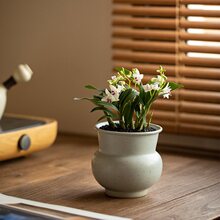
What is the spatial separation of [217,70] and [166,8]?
0.67 ft

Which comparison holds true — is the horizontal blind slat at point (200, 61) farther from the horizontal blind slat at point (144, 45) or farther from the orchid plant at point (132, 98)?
the orchid plant at point (132, 98)

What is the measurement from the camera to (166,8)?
6.11 feet

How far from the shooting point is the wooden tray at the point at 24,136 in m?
1.67

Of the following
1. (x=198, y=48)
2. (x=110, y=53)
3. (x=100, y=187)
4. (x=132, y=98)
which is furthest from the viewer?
(x=110, y=53)

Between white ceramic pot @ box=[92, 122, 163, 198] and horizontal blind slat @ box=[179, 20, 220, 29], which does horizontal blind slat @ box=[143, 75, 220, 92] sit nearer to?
horizontal blind slat @ box=[179, 20, 220, 29]

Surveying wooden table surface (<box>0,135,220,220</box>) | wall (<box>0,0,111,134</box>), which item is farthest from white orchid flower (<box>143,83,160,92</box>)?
wall (<box>0,0,111,134</box>)

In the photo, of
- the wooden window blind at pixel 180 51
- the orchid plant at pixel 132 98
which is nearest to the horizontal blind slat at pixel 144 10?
the wooden window blind at pixel 180 51

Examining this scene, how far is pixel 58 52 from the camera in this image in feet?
6.90

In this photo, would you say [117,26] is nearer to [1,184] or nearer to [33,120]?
[33,120]

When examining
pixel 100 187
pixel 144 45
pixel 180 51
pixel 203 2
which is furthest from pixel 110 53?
pixel 100 187

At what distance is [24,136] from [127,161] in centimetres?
39

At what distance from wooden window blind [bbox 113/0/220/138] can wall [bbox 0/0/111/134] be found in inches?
3.6

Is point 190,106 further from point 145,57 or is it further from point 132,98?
point 132,98

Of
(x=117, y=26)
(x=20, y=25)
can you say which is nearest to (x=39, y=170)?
(x=117, y=26)
